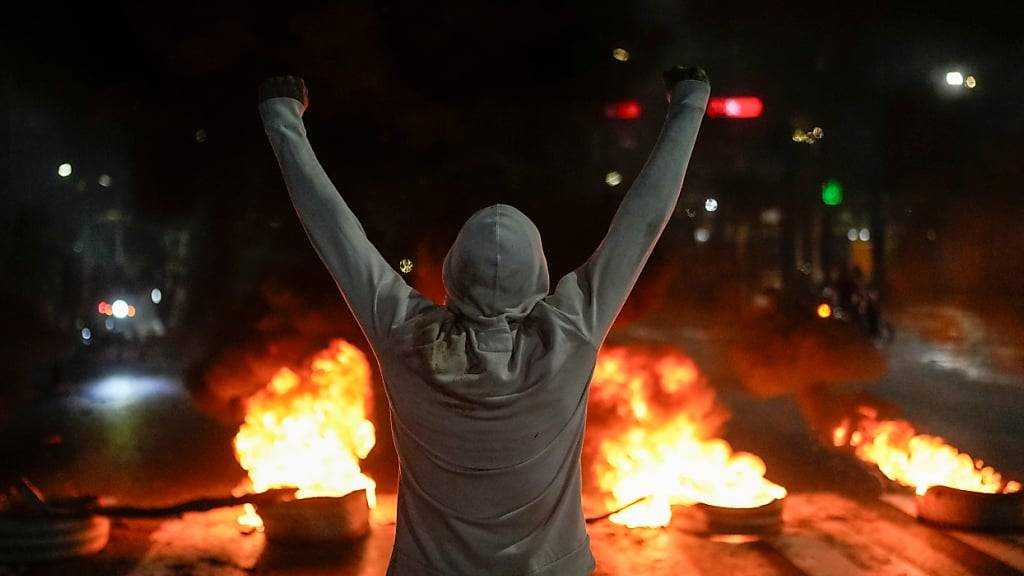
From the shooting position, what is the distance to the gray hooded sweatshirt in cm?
152

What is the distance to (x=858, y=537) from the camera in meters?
5.22

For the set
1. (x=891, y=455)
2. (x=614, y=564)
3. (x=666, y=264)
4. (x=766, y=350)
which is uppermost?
(x=666, y=264)

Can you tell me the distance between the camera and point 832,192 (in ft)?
24.9

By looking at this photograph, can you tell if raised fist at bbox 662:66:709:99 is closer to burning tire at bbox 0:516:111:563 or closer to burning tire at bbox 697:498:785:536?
burning tire at bbox 697:498:785:536

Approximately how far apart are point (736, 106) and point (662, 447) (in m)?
3.08

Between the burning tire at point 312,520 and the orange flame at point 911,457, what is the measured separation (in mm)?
4125

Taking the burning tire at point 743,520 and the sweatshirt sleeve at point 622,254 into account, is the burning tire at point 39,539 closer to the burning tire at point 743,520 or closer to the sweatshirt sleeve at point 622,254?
the burning tire at point 743,520

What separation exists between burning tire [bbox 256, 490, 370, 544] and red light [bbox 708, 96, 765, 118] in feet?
14.8

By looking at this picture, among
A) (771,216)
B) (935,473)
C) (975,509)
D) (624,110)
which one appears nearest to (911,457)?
(935,473)

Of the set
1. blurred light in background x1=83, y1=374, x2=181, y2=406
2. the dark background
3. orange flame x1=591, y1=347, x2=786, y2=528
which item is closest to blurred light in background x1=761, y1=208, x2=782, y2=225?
the dark background

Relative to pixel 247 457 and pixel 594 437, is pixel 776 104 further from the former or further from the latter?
pixel 247 457

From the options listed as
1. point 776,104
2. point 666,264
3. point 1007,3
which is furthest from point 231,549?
point 1007,3

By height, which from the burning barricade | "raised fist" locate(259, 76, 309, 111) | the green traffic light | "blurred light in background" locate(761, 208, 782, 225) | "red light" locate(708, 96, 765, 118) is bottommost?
the burning barricade

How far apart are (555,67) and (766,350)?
10.6ft
